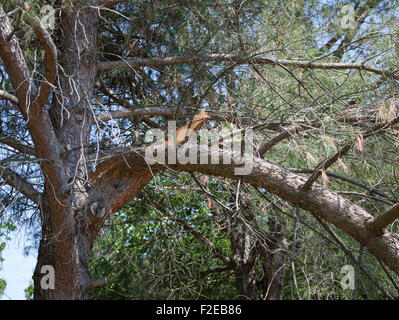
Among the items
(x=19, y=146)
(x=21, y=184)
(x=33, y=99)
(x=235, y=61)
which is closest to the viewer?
(x=33, y=99)

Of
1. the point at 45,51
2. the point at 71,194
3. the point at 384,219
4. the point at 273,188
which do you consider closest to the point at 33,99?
the point at 45,51

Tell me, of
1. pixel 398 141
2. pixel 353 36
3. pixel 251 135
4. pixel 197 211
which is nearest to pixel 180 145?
pixel 251 135

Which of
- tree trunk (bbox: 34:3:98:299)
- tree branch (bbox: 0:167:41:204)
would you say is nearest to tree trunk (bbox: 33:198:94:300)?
tree trunk (bbox: 34:3:98:299)

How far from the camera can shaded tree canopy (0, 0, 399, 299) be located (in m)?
3.28

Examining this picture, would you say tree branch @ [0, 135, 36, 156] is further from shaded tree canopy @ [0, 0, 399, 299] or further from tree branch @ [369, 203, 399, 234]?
tree branch @ [369, 203, 399, 234]

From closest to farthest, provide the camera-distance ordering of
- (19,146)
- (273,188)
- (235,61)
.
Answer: (273,188)
(19,146)
(235,61)

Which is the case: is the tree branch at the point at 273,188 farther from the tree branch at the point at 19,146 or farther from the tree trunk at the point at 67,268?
the tree branch at the point at 19,146

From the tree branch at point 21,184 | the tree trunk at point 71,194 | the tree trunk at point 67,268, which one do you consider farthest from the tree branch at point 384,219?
the tree branch at point 21,184

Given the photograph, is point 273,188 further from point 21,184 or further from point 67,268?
point 21,184

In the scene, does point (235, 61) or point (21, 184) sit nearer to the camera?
point (21, 184)

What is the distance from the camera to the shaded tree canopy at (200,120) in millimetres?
3279

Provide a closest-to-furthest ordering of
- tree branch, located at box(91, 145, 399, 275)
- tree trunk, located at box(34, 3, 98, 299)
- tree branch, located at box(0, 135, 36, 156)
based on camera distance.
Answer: tree branch, located at box(91, 145, 399, 275) < tree trunk, located at box(34, 3, 98, 299) < tree branch, located at box(0, 135, 36, 156)

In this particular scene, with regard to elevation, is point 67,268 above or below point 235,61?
below

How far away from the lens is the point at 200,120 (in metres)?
3.70
